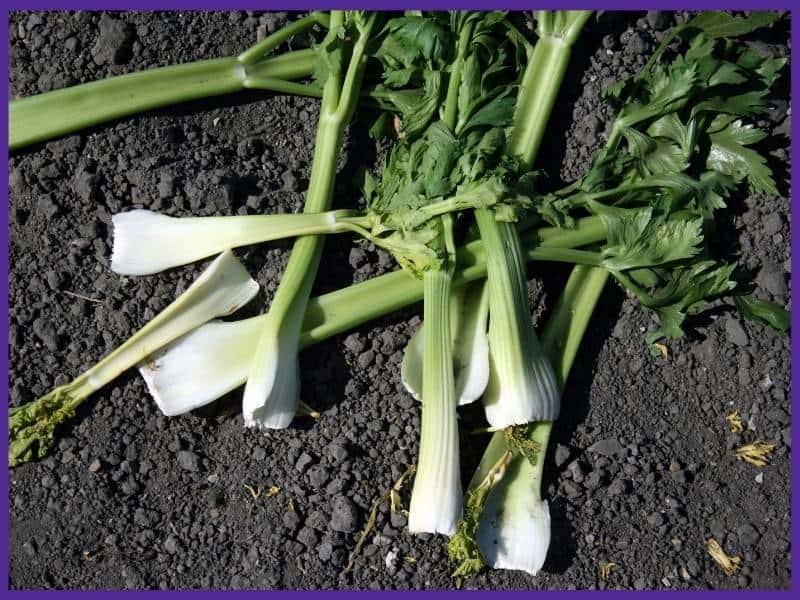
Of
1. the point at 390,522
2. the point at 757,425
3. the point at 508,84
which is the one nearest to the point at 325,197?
the point at 508,84

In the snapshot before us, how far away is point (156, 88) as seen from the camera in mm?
2574

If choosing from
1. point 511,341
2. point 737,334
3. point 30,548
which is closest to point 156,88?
point 511,341

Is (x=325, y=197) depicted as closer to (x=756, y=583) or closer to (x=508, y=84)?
(x=508, y=84)

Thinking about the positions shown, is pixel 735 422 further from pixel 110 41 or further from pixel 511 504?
pixel 110 41

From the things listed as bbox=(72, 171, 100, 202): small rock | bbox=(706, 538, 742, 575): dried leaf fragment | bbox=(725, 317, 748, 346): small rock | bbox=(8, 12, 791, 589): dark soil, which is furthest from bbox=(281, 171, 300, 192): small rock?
bbox=(706, 538, 742, 575): dried leaf fragment

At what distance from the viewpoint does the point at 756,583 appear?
256cm

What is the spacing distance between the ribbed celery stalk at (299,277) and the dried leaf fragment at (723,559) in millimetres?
1421

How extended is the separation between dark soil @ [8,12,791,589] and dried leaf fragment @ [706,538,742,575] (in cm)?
3

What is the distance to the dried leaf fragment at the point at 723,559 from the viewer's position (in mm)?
2557

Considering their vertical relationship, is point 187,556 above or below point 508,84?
below

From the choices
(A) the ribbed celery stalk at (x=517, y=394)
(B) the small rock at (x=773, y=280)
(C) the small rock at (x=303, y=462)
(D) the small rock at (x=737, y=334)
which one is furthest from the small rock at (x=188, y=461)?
(B) the small rock at (x=773, y=280)

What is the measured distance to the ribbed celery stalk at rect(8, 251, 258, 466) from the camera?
8.04ft

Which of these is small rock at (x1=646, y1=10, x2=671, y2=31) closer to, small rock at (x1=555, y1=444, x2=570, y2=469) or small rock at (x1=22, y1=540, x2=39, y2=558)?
small rock at (x1=555, y1=444, x2=570, y2=469)

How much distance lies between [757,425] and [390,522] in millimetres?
1259
